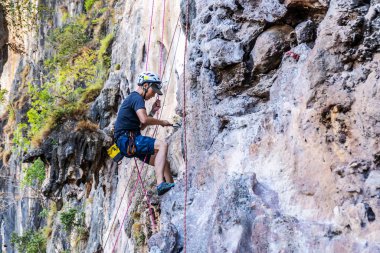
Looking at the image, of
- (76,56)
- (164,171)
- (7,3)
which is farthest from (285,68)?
(7,3)

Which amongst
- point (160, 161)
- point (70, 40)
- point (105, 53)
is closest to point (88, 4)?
point (70, 40)

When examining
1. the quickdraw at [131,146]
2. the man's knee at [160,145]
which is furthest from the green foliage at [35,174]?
the man's knee at [160,145]

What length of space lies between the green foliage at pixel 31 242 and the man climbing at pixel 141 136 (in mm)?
11406

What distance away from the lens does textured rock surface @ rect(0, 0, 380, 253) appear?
352cm

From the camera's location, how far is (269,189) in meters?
4.18

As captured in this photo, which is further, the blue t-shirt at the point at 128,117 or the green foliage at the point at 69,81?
the green foliage at the point at 69,81

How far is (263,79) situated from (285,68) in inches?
14.0

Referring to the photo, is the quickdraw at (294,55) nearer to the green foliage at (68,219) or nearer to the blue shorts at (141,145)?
the blue shorts at (141,145)

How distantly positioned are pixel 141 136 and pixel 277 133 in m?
2.38

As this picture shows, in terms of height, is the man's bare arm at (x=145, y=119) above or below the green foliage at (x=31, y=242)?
above

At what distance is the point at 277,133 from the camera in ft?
14.3

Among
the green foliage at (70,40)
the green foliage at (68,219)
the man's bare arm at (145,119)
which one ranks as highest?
the green foliage at (70,40)

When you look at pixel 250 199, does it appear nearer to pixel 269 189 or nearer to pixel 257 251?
pixel 269 189

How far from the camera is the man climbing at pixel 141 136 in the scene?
6062mm
